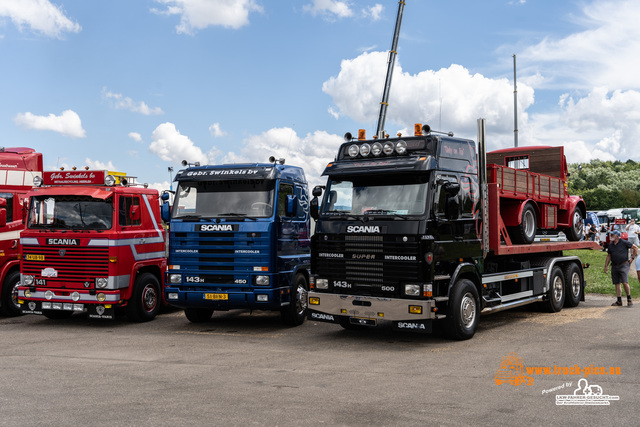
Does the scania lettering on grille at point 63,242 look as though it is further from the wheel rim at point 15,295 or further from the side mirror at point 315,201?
the side mirror at point 315,201

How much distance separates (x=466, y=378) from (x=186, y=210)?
255 inches

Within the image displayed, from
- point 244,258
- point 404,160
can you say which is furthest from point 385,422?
point 244,258

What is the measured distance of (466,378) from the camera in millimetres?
7590

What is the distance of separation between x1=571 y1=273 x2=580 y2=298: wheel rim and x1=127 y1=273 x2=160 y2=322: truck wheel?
9.48 m

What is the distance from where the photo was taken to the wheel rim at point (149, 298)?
12.8 meters

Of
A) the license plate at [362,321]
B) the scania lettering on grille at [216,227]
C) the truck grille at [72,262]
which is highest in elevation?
the scania lettering on grille at [216,227]

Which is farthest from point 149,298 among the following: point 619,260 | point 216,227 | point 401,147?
point 619,260

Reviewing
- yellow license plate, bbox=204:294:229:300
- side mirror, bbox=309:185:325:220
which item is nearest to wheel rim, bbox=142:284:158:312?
yellow license plate, bbox=204:294:229:300

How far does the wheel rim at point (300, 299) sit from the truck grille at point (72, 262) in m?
3.68

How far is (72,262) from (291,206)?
4.46 metres

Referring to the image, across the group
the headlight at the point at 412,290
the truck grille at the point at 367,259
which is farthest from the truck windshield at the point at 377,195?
the headlight at the point at 412,290

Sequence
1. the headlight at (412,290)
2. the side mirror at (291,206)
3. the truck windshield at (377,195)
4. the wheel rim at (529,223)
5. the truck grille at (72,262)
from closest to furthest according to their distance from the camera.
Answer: the headlight at (412,290), the truck windshield at (377,195), the side mirror at (291,206), the truck grille at (72,262), the wheel rim at (529,223)

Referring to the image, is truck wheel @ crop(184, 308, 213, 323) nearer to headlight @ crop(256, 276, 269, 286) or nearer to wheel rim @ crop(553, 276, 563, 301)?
headlight @ crop(256, 276, 269, 286)

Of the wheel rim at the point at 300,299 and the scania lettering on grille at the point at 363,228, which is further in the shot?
the wheel rim at the point at 300,299
